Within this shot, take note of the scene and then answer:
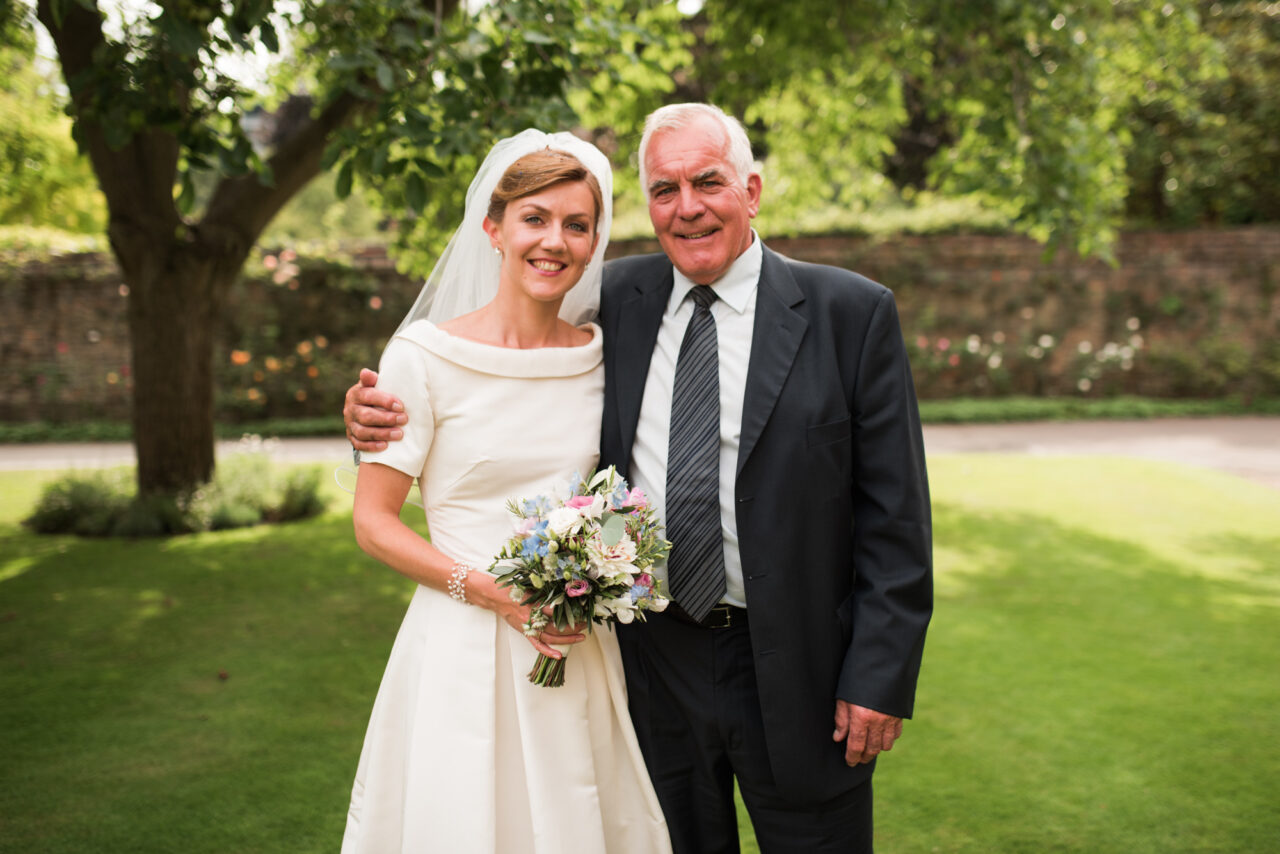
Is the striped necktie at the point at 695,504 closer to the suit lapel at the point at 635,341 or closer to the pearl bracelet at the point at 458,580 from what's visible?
the suit lapel at the point at 635,341

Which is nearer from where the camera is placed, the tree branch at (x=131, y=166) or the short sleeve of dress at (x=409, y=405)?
the short sleeve of dress at (x=409, y=405)

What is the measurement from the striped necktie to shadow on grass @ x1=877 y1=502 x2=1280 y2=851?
197cm

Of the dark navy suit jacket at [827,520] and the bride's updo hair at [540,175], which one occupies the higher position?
the bride's updo hair at [540,175]

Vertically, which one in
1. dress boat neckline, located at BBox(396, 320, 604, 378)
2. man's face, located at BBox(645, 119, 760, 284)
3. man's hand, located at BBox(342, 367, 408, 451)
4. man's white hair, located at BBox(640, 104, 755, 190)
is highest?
man's white hair, located at BBox(640, 104, 755, 190)

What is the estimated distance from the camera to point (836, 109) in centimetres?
999

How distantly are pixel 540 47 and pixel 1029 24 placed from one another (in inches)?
155

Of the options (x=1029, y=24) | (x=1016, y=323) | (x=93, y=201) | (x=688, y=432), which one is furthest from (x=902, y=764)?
(x=93, y=201)

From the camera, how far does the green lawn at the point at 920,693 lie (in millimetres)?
3838

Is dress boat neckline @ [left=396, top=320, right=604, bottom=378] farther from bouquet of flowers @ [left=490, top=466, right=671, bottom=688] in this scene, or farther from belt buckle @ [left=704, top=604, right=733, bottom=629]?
belt buckle @ [left=704, top=604, right=733, bottom=629]

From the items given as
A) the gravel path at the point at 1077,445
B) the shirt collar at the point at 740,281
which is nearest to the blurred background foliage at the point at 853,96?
the shirt collar at the point at 740,281

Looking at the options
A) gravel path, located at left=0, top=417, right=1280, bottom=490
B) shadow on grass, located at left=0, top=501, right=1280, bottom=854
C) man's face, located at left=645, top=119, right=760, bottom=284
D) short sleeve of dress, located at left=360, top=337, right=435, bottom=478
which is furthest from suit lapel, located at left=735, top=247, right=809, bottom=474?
gravel path, located at left=0, top=417, right=1280, bottom=490

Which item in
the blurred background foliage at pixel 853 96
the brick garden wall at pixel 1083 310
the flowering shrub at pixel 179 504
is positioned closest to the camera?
the blurred background foliage at pixel 853 96

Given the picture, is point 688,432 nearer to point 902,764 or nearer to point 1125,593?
point 902,764

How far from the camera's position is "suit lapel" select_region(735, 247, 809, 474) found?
235 centimetres
